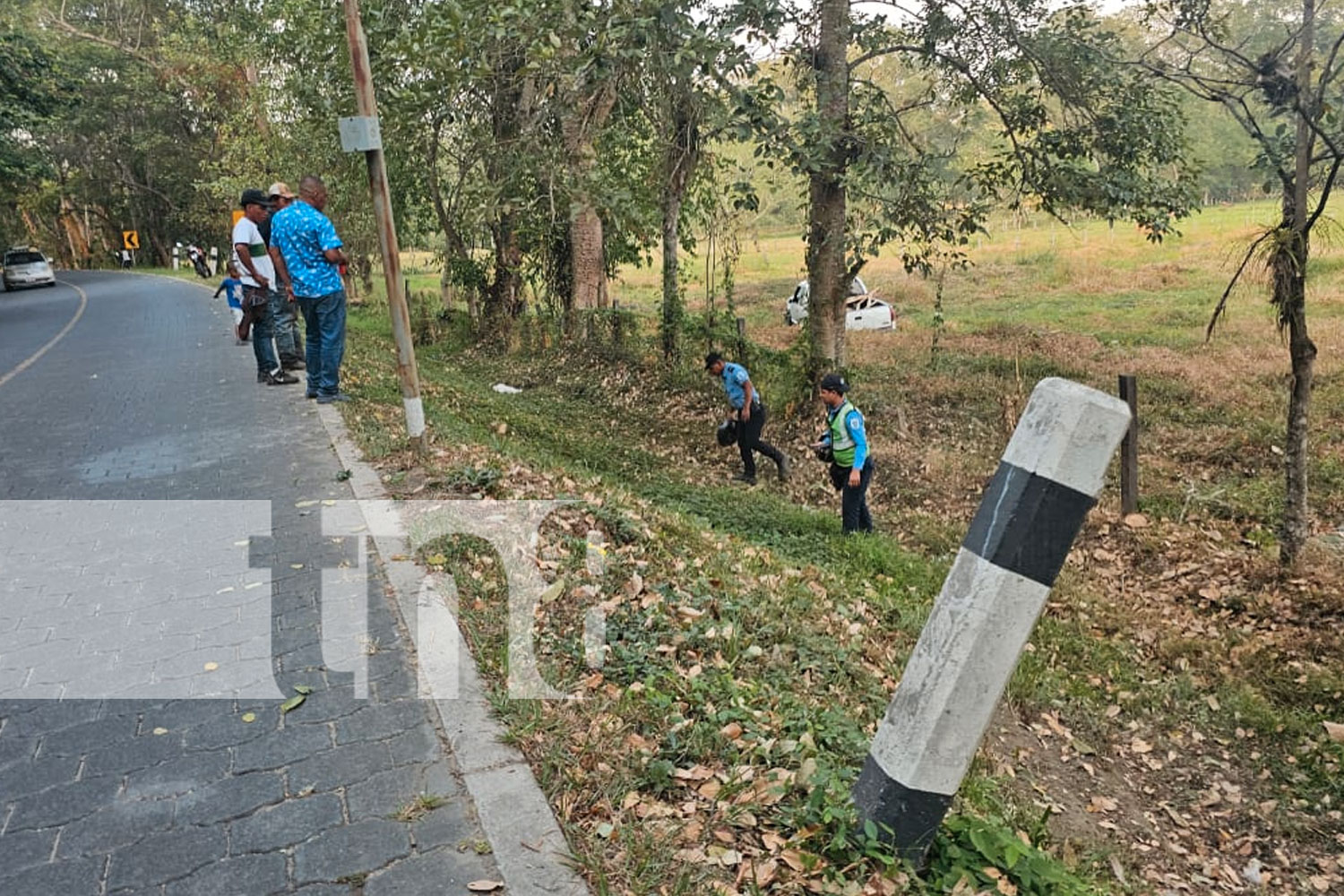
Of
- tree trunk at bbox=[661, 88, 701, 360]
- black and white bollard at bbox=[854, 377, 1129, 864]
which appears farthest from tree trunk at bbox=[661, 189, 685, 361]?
black and white bollard at bbox=[854, 377, 1129, 864]

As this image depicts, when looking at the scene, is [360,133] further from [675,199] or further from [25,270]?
[25,270]

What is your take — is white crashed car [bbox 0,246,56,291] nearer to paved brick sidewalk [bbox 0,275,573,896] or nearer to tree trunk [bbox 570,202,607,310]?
tree trunk [bbox 570,202,607,310]

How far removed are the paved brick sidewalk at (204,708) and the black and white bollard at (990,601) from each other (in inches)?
47.7

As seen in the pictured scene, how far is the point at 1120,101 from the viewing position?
998cm

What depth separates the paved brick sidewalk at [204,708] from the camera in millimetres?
2703

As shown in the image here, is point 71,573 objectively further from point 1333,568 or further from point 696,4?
point 1333,568

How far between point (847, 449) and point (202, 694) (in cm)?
551

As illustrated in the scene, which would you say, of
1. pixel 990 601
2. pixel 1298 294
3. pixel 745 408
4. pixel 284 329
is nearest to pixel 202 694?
pixel 990 601

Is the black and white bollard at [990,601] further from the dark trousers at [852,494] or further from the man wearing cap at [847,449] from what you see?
the dark trousers at [852,494]

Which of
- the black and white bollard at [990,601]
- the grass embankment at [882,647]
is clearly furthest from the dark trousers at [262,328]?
the black and white bollard at [990,601]

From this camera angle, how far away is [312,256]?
7480 millimetres

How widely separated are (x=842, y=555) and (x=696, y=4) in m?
5.31

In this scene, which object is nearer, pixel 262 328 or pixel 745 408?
pixel 262 328

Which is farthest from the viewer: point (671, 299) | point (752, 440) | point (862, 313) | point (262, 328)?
point (862, 313)
